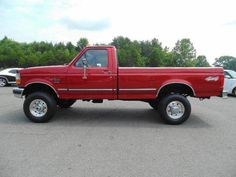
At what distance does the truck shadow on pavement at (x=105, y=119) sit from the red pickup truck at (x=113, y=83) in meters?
0.39

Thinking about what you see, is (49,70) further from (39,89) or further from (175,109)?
(175,109)

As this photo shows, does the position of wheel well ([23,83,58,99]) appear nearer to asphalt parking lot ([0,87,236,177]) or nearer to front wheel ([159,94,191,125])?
asphalt parking lot ([0,87,236,177])

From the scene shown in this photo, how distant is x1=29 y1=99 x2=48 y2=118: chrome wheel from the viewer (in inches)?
349

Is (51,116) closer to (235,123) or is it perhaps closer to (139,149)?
(139,149)

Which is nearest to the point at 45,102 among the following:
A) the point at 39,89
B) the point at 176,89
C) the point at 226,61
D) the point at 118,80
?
the point at 39,89

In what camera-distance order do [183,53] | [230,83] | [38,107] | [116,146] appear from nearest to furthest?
[116,146] < [38,107] < [230,83] < [183,53]

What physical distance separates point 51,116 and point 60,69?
128 centimetres

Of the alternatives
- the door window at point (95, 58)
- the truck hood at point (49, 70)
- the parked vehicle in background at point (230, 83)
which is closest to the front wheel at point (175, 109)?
the door window at point (95, 58)

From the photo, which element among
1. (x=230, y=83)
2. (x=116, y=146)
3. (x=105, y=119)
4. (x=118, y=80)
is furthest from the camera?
(x=230, y=83)

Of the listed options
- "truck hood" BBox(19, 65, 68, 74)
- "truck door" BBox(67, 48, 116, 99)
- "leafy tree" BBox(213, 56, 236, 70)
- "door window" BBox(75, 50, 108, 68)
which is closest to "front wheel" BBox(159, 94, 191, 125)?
"truck door" BBox(67, 48, 116, 99)

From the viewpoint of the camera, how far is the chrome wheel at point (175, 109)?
8805 mm

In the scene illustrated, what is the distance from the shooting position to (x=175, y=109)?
8828 mm

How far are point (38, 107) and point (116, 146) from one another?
3.23 metres

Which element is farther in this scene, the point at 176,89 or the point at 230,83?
the point at 230,83
